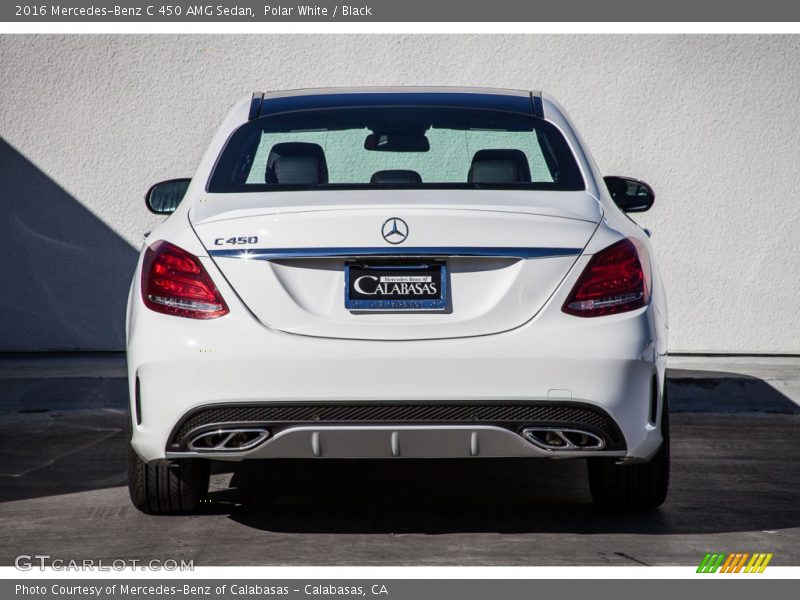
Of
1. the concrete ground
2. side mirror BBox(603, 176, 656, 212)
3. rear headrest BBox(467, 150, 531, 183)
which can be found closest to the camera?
the concrete ground

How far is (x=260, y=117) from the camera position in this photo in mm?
5262

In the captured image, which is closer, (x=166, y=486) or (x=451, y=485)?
(x=166, y=486)

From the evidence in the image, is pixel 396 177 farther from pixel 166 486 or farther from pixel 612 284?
pixel 166 486

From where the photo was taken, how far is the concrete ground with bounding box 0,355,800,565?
4527 mm

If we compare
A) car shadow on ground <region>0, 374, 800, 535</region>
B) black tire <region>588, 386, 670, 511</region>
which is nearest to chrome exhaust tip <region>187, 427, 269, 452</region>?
car shadow on ground <region>0, 374, 800, 535</region>

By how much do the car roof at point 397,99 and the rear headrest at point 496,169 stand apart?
0.19 metres

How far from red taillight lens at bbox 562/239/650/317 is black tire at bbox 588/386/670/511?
0.70 m

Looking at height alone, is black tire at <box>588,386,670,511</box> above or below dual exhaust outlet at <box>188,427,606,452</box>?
below

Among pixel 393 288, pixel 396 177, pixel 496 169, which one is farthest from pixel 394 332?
pixel 396 177

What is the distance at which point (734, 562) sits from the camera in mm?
4406

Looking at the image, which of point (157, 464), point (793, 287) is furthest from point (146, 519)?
point (793, 287)

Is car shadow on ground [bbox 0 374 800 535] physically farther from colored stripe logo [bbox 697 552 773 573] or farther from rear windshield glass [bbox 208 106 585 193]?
rear windshield glass [bbox 208 106 585 193]

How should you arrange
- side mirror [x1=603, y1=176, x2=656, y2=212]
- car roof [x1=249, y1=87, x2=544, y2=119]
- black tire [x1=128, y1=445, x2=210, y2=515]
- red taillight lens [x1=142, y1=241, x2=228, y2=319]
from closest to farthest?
red taillight lens [x1=142, y1=241, x2=228, y2=319] → black tire [x1=128, y1=445, x2=210, y2=515] → car roof [x1=249, y1=87, x2=544, y2=119] → side mirror [x1=603, y1=176, x2=656, y2=212]

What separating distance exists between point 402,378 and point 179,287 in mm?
822
